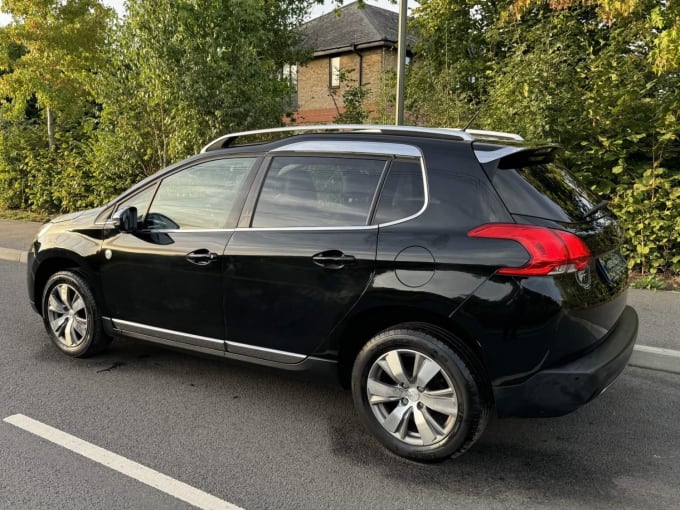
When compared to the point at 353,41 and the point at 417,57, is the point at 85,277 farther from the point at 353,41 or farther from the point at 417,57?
the point at 353,41

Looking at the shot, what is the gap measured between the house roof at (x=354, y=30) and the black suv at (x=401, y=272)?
2011cm

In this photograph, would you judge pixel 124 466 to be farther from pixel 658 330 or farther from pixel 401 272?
pixel 658 330

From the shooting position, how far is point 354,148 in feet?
11.1

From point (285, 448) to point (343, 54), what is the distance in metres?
23.4

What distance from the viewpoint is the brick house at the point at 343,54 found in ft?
76.5

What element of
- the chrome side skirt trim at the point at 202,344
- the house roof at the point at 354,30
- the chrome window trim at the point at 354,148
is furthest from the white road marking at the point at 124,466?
the house roof at the point at 354,30

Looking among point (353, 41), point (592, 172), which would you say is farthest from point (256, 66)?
point (353, 41)

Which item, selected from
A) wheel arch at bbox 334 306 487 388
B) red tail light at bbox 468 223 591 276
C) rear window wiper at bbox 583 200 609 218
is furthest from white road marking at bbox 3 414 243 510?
rear window wiper at bbox 583 200 609 218

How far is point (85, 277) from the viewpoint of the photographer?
4.45 m

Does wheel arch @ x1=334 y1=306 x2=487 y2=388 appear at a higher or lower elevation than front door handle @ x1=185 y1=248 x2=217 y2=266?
lower

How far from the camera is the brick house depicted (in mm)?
23328

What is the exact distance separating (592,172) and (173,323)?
548 centimetres

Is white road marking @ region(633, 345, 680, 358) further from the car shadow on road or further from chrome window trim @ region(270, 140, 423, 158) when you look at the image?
chrome window trim @ region(270, 140, 423, 158)

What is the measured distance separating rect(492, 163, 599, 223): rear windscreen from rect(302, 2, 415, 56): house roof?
801 inches
